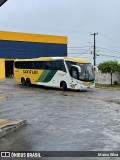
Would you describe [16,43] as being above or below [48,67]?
above

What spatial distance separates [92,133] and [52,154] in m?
3.28

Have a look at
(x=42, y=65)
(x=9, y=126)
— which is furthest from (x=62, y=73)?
(x=9, y=126)

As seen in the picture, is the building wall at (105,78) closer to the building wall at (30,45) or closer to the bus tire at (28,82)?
the bus tire at (28,82)

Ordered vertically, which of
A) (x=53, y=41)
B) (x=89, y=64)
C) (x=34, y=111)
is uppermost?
(x=53, y=41)

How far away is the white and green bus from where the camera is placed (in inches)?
1385

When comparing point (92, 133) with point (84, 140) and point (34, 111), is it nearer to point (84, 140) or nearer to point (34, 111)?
point (84, 140)

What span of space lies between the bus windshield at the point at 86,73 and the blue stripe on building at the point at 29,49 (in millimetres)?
30863

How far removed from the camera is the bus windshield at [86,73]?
35.2m

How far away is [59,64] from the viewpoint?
3650cm

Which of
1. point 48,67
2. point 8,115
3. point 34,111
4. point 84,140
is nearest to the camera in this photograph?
point 84,140

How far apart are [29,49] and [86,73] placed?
33872mm

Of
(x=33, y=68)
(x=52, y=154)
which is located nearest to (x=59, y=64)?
(x=33, y=68)

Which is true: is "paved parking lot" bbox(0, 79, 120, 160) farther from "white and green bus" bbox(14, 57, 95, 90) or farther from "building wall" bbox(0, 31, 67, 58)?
"building wall" bbox(0, 31, 67, 58)

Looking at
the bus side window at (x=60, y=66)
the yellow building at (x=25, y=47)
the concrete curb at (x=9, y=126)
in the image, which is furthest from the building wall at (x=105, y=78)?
the concrete curb at (x=9, y=126)
